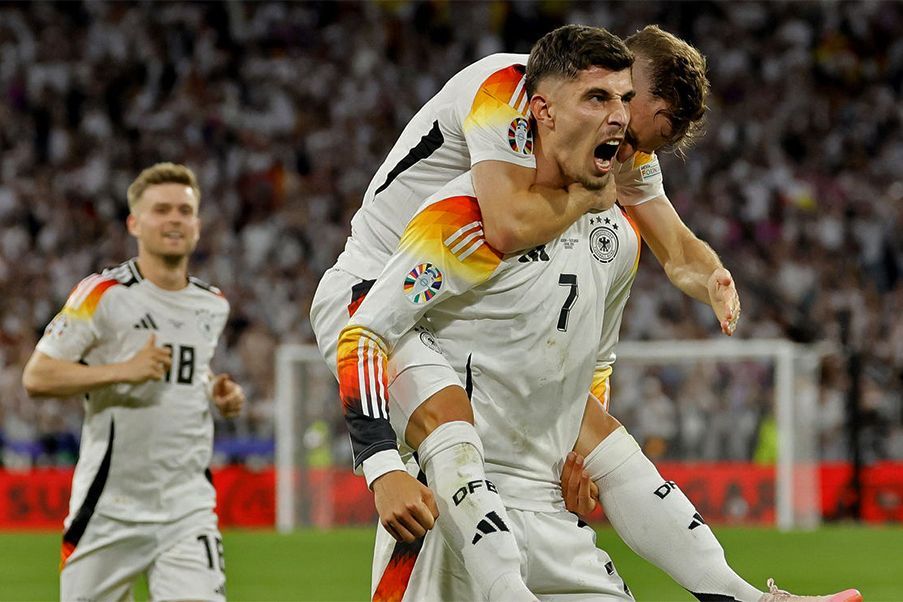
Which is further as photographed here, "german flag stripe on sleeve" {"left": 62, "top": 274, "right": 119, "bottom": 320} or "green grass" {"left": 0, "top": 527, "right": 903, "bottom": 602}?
"green grass" {"left": 0, "top": 527, "right": 903, "bottom": 602}

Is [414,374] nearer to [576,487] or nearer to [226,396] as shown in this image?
[576,487]

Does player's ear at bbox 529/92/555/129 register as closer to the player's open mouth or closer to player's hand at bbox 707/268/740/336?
the player's open mouth

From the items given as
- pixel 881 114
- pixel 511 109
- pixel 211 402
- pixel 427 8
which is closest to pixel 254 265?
pixel 427 8

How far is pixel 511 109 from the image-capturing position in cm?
369

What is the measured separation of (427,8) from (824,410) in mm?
8694

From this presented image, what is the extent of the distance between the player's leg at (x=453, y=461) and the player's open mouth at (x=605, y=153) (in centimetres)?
58

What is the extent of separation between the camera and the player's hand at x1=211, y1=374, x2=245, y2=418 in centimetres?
622

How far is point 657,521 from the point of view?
12.5 ft

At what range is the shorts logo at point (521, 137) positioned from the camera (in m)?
3.58

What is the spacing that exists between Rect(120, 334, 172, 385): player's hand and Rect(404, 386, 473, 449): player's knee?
8.72 ft

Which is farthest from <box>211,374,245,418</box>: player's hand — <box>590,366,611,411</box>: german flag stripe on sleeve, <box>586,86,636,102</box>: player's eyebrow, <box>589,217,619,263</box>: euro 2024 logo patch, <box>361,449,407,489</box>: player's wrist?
<box>586,86,636,102</box>: player's eyebrow

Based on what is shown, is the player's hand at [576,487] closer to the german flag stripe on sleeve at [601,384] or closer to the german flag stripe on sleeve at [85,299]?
the german flag stripe on sleeve at [601,384]

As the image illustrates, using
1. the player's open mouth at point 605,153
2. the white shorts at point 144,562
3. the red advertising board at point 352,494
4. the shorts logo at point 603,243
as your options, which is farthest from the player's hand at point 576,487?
the red advertising board at point 352,494

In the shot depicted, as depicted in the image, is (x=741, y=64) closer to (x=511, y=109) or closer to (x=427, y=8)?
(x=427, y=8)
